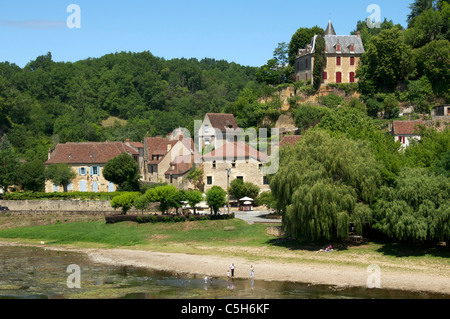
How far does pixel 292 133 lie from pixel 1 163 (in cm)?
3912

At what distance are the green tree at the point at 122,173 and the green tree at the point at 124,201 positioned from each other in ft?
31.3

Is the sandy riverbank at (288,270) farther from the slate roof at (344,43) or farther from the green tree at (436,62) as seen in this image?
the slate roof at (344,43)

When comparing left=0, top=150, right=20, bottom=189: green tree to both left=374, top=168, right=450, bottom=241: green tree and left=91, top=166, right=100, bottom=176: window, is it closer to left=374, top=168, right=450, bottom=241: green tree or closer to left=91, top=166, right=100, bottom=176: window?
left=91, top=166, right=100, bottom=176: window

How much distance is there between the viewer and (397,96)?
83.4m

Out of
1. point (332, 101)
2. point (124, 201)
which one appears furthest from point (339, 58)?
point (124, 201)

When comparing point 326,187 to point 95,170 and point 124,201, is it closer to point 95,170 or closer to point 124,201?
point 124,201

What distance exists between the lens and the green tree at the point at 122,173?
73.4 meters

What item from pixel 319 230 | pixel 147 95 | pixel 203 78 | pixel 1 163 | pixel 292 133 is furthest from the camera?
pixel 203 78

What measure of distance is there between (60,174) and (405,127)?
4404cm

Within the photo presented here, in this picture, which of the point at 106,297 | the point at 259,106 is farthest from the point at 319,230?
the point at 259,106

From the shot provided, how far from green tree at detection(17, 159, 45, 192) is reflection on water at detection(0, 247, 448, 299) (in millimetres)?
34191

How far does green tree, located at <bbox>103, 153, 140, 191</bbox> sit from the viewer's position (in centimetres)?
7338

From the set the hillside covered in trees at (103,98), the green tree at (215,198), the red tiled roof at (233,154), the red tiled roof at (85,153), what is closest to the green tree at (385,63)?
the red tiled roof at (233,154)
